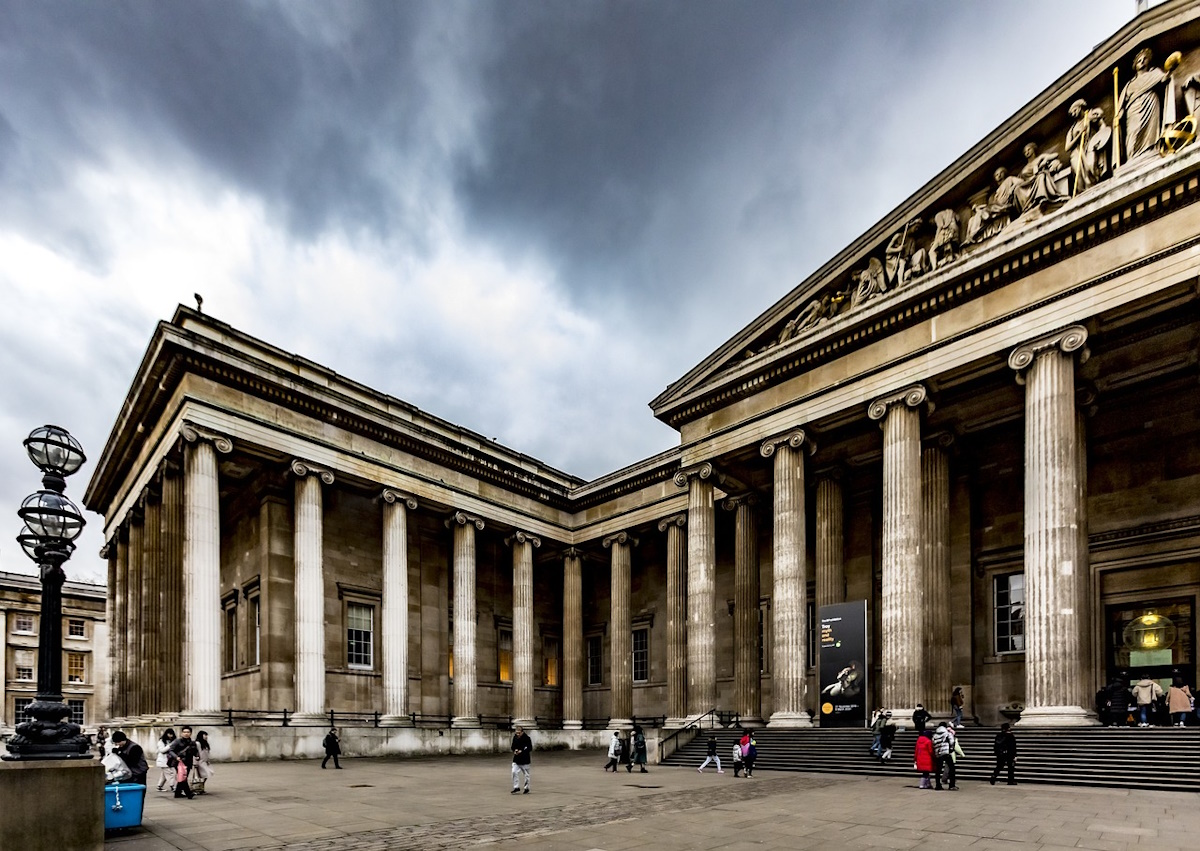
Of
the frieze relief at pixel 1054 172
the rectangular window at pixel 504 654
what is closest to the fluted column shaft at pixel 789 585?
the frieze relief at pixel 1054 172

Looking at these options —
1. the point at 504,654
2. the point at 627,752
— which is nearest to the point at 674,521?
the point at 504,654

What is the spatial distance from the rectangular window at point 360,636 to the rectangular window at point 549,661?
1047cm

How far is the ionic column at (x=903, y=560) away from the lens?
20.4 m

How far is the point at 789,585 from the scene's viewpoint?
23.8 metres

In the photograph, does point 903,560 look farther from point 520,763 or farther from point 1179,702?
point 520,763

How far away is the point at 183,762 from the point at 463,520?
17.4 meters

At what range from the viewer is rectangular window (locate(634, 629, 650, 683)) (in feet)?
119

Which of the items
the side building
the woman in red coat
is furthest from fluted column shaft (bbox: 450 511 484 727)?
the side building

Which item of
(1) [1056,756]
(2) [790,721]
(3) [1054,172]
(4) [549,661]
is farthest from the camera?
(4) [549,661]

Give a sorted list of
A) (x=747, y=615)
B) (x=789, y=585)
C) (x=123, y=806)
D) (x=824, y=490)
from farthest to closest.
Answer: (x=747, y=615) < (x=824, y=490) < (x=789, y=585) < (x=123, y=806)

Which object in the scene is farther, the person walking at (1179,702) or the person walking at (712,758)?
the person walking at (712,758)

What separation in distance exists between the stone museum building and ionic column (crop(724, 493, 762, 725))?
0.13 metres

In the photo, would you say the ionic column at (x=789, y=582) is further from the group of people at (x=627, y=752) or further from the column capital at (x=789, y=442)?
the group of people at (x=627, y=752)

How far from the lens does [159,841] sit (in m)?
10.3
